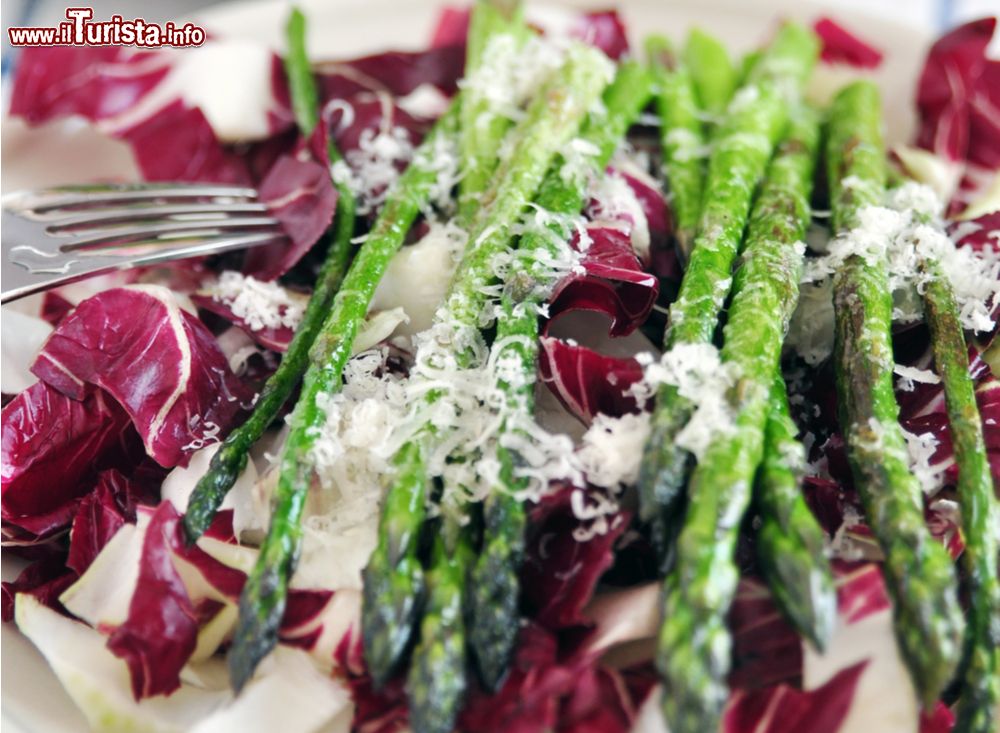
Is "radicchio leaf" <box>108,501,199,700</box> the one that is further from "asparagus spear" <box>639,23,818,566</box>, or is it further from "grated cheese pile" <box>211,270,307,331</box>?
"asparagus spear" <box>639,23,818,566</box>

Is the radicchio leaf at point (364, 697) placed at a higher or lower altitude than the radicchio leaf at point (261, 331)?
lower

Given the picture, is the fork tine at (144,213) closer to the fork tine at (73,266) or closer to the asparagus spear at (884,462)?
the fork tine at (73,266)

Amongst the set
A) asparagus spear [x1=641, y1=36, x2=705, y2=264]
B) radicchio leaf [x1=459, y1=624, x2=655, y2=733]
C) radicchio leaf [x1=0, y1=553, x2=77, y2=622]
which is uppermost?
asparagus spear [x1=641, y1=36, x2=705, y2=264]

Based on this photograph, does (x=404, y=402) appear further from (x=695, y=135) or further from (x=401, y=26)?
(x=401, y=26)

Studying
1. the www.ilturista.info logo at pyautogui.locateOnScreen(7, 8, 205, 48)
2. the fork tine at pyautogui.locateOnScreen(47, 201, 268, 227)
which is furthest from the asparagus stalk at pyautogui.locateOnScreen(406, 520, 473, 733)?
the www.ilturista.info logo at pyautogui.locateOnScreen(7, 8, 205, 48)

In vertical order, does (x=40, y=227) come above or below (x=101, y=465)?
above

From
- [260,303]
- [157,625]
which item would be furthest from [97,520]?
[260,303]

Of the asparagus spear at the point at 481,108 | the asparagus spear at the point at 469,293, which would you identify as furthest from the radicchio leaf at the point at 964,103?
the asparagus spear at the point at 481,108

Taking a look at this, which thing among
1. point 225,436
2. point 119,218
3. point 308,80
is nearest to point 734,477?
point 225,436
